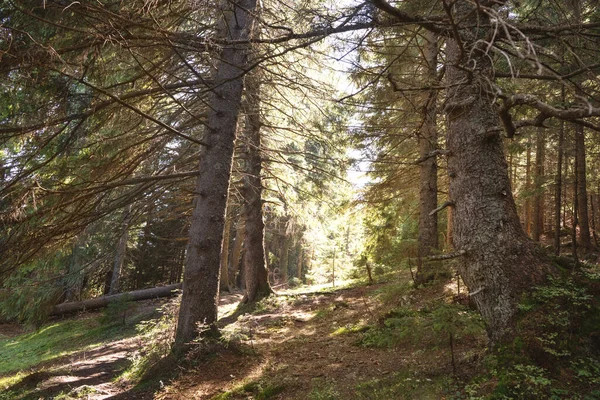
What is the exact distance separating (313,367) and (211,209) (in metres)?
3.09

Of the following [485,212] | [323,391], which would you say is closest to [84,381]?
[323,391]

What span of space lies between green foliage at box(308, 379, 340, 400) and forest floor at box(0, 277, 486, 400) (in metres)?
0.01

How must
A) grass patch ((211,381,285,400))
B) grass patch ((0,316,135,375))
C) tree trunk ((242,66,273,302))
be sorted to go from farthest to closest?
tree trunk ((242,66,273,302)) < grass patch ((0,316,135,375)) < grass patch ((211,381,285,400))

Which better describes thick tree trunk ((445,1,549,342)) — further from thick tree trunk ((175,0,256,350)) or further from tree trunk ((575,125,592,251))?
tree trunk ((575,125,592,251))

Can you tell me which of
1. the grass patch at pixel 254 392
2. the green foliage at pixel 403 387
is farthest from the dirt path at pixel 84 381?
the green foliage at pixel 403 387

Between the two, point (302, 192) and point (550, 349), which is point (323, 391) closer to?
point (550, 349)

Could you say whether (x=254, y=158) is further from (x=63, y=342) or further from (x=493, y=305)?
(x=63, y=342)

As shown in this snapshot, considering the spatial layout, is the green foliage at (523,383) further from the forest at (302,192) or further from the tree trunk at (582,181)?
the tree trunk at (582,181)

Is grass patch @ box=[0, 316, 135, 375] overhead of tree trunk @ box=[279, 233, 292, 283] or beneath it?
beneath

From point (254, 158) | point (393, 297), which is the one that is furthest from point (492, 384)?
point (254, 158)

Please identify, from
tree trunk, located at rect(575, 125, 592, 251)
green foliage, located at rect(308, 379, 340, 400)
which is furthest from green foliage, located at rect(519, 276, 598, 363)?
tree trunk, located at rect(575, 125, 592, 251)

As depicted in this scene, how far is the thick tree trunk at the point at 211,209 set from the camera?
5.71 meters

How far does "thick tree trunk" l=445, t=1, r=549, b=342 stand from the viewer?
3.52 meters

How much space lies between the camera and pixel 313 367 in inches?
208
